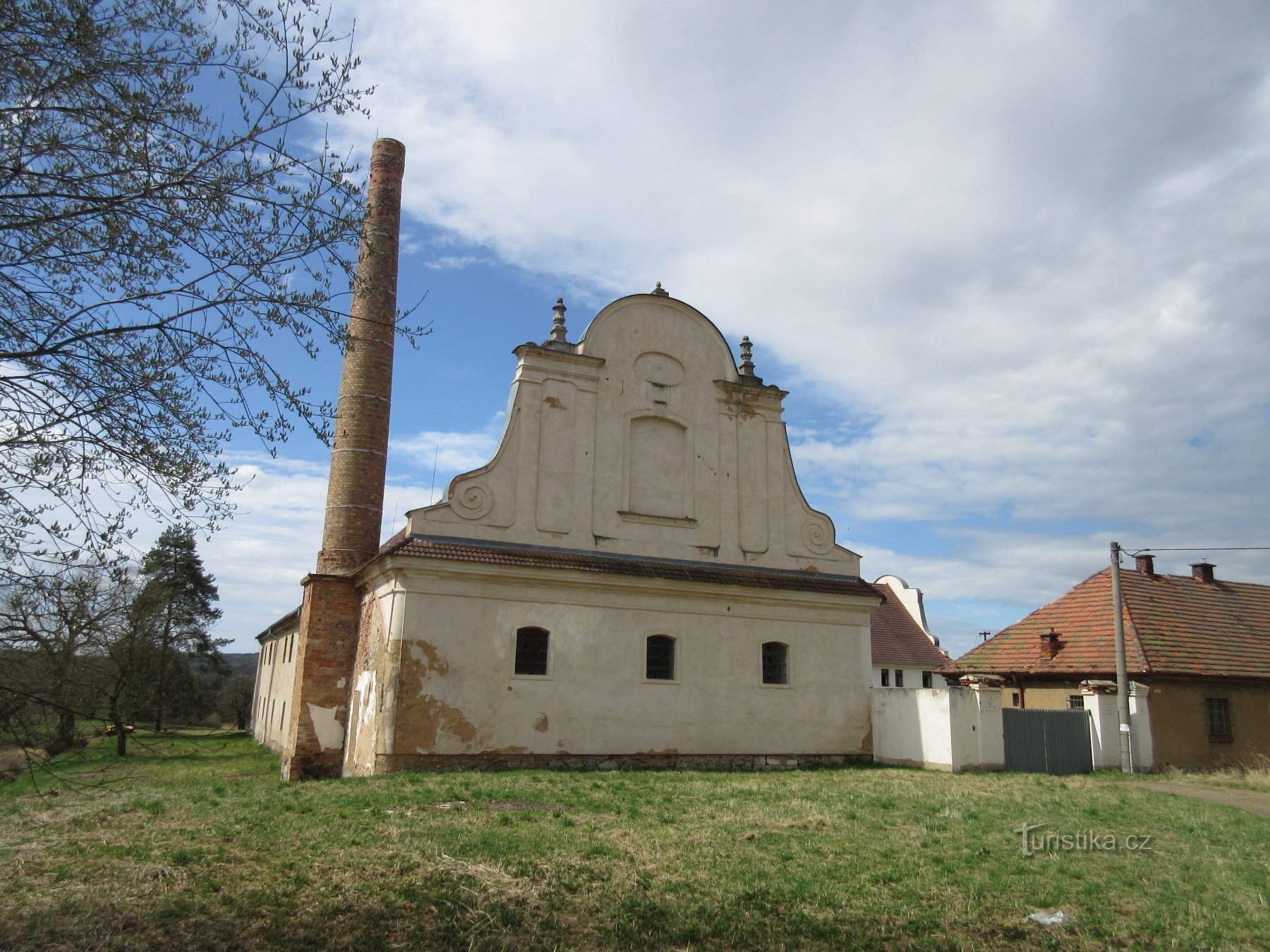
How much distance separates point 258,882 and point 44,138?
595 cm

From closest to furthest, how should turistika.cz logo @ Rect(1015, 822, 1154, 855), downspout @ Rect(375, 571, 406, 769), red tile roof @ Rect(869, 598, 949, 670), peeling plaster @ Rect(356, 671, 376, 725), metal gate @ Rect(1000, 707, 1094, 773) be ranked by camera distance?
turistika.cz logo @ Rect(1015, 822, 1154, 855)
downspout @ Rect(375, 571, 406, 769)
peeling plaster @ Rect(356, 671, 376, 725)
metal gate @ Rect(1000, 707, 1094, 773)
red tile roof @ Rect(869, 598, 949, 670)

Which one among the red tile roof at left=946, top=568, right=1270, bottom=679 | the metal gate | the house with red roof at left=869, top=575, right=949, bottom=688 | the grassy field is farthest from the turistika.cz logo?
the house with red roof at left=869, top=575, right=949, bottom=688

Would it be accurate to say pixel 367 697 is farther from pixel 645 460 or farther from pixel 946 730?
pixel 946 730

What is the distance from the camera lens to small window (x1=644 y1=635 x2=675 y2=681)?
1709 centimetres

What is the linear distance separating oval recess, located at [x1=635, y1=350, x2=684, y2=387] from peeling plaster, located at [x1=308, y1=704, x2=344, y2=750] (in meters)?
9.31

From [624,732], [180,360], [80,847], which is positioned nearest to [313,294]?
[180,360]

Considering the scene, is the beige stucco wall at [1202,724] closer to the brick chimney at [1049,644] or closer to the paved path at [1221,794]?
the brick chimney at [1049,644]

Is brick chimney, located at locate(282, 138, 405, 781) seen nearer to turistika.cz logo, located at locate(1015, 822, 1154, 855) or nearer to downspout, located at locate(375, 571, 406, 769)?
downspout, located at locate(375, 571, 406, 769)

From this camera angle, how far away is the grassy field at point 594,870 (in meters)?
6.44

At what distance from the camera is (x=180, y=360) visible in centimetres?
614

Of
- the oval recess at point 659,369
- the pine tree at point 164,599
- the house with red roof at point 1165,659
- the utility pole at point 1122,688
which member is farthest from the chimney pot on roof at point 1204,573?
the pine tree at point 164,599

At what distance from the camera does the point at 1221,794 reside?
1514cm

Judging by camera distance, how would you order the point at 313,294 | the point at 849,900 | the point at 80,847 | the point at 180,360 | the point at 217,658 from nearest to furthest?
the point at 180,360 → the point at 313,294 → the point at 849,900 → the point at 80,847 → the point at 217,658

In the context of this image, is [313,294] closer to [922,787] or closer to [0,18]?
[0,18]
